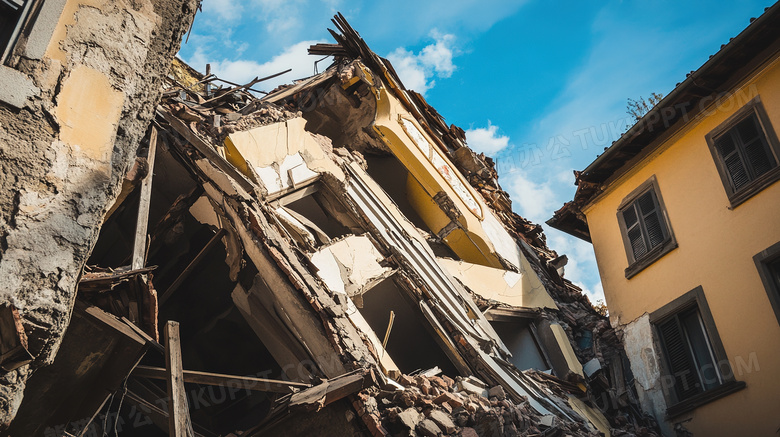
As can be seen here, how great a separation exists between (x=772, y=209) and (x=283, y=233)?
22.9 feet

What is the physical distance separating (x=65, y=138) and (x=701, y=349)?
9152 mm

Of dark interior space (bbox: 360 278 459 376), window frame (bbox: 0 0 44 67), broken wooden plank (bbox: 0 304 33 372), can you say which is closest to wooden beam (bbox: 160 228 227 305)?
dark interior space (bbox: 360 278 459 376)

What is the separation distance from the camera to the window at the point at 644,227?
1060 cm

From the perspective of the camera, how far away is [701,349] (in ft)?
30.7

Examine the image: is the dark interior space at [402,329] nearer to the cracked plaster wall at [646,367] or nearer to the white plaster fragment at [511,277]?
the white plaster fragment at [511,277]

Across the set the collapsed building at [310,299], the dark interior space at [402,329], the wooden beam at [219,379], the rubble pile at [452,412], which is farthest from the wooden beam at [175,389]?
the dark interior space at [402,329]

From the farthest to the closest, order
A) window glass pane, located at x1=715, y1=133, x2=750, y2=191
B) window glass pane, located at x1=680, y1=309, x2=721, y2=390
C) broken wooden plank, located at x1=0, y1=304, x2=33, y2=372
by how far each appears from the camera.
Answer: window glass pane, located at x1=715, y1=133, x2=750, y2=191, window glass pane, located at x1=680, y1=309, x2=721, y2=390, broken wooden plank, located at x1=0, y1=304, x2=33, y2=372

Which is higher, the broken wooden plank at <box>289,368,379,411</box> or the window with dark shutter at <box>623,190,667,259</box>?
the window with dark shutter at <box>623,190,667,259</box>

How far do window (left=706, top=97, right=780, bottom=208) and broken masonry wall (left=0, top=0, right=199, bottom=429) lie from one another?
8442mm

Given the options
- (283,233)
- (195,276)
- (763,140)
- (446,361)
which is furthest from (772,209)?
(195,276)

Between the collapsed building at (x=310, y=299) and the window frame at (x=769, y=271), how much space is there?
2672mm

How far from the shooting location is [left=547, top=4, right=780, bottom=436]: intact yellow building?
8.55 metres

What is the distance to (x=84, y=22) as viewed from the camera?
13.0 feet

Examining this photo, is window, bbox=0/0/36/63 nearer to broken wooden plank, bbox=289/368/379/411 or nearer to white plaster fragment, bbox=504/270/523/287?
broken wooden plank, bbox=289/368/379/411
